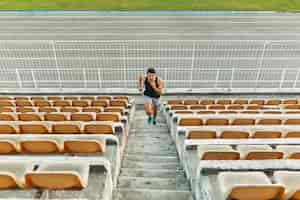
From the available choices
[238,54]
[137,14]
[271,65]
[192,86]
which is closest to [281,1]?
[137,14]

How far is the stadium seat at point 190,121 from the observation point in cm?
533

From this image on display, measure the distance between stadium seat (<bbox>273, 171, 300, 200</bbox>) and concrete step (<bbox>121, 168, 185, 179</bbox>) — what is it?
165 cm

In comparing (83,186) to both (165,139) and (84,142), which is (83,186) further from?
(165,139)

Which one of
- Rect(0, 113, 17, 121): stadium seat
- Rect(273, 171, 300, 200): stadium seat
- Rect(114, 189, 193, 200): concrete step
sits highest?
Rect(273, 171, 300, 200): stadium seat

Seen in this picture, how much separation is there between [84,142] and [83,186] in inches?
37.5

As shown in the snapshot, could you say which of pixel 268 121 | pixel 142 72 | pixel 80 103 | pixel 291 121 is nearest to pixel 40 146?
pixel 80 103

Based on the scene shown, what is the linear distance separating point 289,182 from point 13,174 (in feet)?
9.84

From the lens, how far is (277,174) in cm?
305

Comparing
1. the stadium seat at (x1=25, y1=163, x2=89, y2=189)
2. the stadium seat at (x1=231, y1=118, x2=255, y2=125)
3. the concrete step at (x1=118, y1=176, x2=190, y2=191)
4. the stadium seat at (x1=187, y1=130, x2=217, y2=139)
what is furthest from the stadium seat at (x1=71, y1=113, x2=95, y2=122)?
the stadium seat at (x1=231, y1=118, x2=255, y2=125)

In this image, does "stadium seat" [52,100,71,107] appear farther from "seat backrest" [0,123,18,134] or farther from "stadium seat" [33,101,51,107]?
"seat backrest" [0,123,18,134]

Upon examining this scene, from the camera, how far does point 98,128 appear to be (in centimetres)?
483

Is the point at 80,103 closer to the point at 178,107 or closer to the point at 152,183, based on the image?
the point at 178,107

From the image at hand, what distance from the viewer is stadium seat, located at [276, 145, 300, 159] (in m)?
3.61

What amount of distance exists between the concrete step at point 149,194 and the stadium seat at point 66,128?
1485 millimetres
